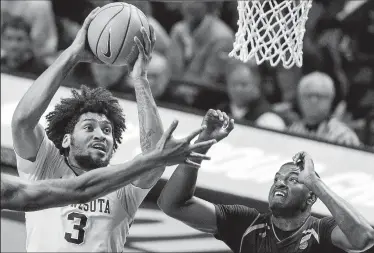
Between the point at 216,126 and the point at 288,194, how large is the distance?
0.66 meters

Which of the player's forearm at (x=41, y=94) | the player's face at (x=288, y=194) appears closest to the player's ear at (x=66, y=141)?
the player's forearm at (x=41, y=94)

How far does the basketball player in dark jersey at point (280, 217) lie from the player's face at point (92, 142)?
1.81ft

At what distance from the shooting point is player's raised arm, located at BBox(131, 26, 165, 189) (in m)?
5.09

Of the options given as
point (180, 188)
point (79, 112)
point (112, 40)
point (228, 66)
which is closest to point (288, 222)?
point (180, 188)

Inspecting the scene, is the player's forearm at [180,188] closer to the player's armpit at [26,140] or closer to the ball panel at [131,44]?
the ball panel at [131,44]

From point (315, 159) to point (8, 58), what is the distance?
324 centimetres

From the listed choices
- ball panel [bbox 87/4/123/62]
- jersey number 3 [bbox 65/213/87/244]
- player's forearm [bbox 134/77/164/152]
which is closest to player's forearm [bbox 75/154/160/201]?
jersey number 3 [bbox 65/213/87/244]

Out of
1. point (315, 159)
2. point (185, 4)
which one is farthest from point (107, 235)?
point (185, 4)

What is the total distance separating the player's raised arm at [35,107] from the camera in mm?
4926

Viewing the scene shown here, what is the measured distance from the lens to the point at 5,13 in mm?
8977

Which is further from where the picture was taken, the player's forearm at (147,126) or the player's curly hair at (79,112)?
the player's curly hair at (79,112)

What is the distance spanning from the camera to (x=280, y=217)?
5629 mm

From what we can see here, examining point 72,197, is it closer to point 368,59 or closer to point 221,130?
point 221,130

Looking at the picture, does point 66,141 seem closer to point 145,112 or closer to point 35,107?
point 35,107
